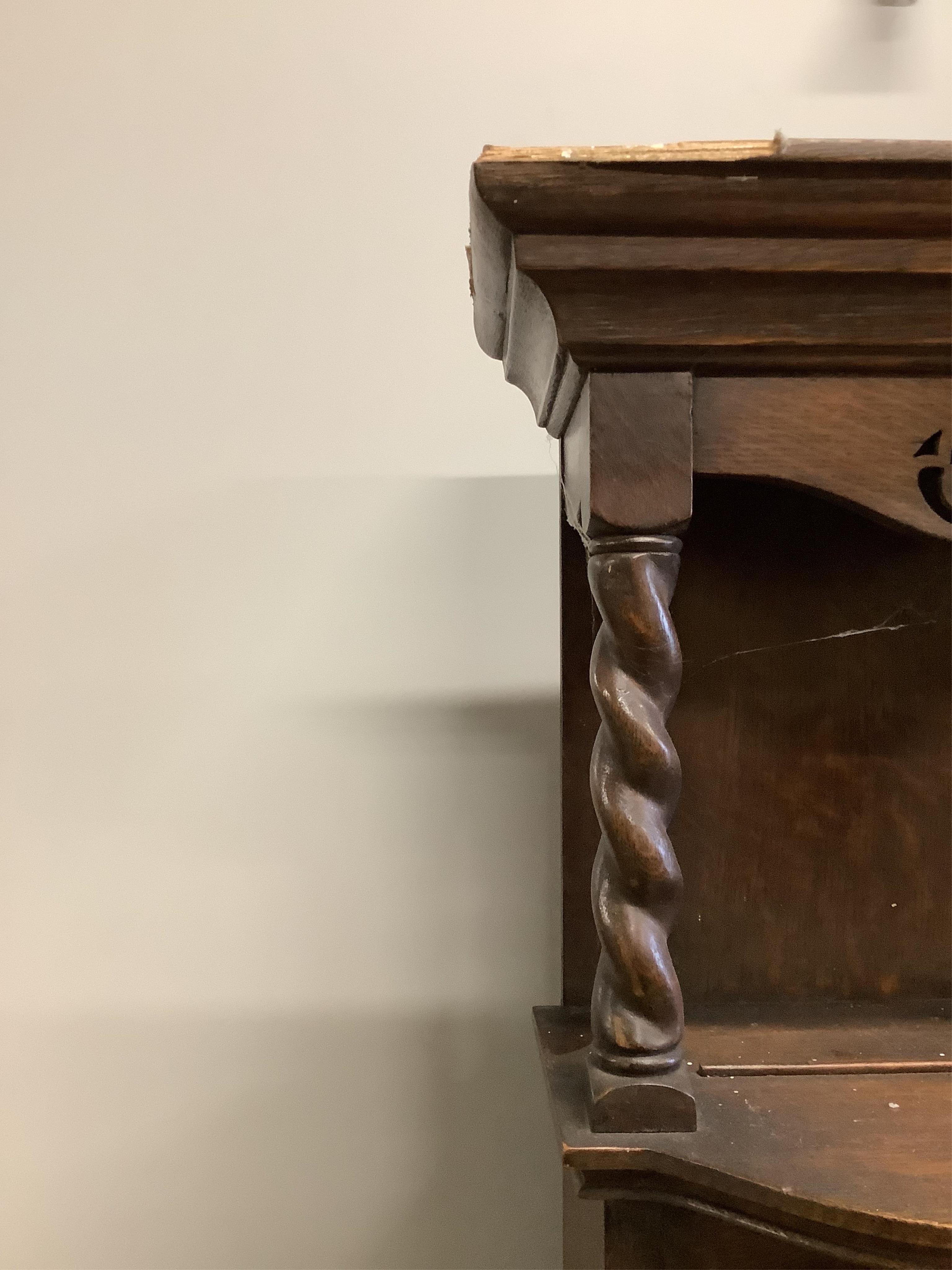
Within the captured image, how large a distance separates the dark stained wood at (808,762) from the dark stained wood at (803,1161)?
17cm

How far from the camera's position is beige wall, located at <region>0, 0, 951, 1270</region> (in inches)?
36.2

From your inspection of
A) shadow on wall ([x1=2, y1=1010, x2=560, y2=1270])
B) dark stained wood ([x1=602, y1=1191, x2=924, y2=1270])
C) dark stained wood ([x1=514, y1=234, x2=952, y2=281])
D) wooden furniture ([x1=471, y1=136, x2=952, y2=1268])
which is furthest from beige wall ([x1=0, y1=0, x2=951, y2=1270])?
dark stained wood ([x1=514, y1=234, x2=952, y2=281])

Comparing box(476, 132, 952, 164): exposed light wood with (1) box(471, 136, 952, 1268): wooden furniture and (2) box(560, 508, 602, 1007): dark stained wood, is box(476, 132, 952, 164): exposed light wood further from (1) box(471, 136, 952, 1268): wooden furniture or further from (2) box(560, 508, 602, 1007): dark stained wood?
(2) box(560, 508, 602, 1007): dark stained wood

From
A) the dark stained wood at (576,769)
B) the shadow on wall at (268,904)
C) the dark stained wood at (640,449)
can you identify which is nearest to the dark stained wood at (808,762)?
the dark stained wood at (576,769)

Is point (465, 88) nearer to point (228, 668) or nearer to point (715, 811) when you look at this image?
point (228, 668)

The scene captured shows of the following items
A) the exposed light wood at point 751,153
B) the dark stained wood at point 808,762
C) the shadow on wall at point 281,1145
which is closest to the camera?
the exposed light wood at point 751,153

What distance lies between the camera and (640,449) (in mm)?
526

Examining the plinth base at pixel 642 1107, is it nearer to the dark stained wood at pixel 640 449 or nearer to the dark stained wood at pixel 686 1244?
the dark stained wood at pixel 686 1244

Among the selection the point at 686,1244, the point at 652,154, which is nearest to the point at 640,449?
the point at 652,154

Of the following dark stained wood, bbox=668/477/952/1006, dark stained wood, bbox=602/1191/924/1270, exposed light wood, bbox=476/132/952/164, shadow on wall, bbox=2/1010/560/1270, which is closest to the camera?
exposed light wood, bbox=476/132/952/164

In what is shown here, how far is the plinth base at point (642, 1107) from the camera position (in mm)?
540

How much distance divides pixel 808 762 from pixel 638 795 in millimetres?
307

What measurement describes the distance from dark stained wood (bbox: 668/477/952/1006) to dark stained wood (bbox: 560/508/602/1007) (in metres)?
0.07

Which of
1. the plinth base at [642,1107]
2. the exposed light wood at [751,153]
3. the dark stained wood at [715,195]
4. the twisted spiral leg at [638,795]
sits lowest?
the plinth base at [642,1107]
